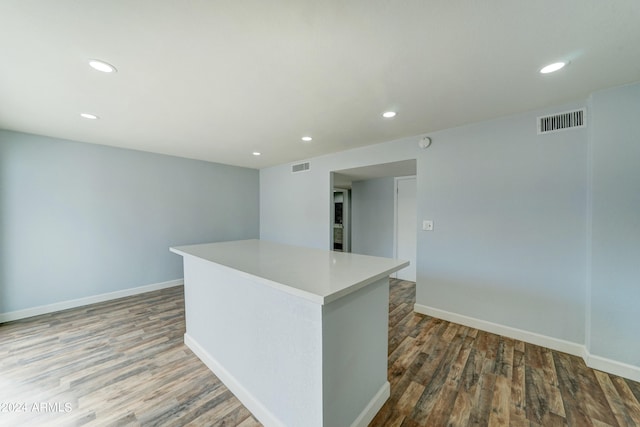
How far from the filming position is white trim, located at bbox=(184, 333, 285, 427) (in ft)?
4.81

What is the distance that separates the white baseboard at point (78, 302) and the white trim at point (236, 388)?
7.54 feet

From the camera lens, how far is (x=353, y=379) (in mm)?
1379

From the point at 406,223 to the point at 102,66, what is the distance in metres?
4.47

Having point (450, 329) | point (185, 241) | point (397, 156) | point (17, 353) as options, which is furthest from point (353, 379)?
point (185, 241)

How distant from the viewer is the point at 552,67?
5.44ft

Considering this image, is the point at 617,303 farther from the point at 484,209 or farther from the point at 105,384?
the point at 105,384

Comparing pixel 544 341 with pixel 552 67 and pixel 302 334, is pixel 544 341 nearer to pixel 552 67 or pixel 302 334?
pixel 552 67

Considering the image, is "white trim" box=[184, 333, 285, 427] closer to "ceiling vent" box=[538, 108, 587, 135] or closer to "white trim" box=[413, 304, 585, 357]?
"white trim" box=[413, 304, 585, 357]

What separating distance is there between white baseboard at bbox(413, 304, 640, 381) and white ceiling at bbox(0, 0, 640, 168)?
7.52 ft

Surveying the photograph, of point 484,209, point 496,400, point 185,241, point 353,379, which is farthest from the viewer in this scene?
point 185,241

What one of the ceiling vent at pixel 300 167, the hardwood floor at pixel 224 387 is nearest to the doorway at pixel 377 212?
the ceiling vent at pixel 300 167

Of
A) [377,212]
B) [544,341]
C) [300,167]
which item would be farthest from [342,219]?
[544,341]

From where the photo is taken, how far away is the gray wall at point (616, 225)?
1885 millimetres

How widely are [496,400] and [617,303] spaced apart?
1.38 metres
